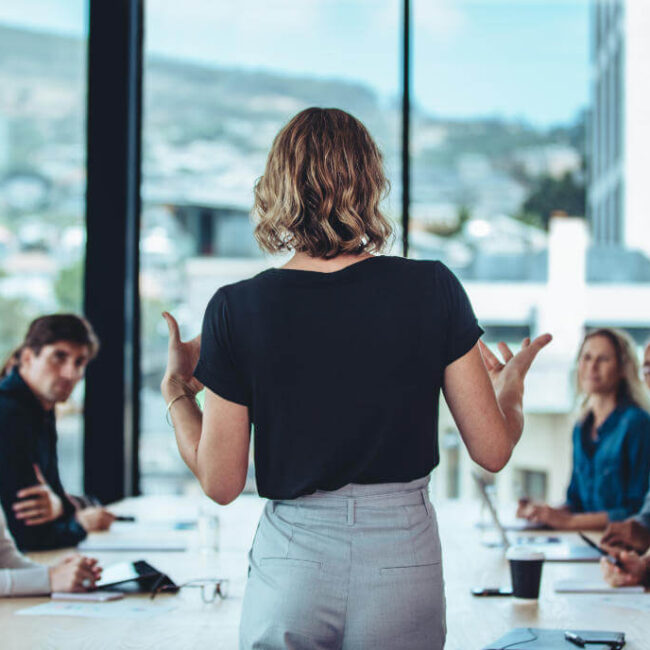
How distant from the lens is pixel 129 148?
4.61 metres

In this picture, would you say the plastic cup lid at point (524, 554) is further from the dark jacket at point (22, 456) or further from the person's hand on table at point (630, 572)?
the dark jacket at point (22, 456)

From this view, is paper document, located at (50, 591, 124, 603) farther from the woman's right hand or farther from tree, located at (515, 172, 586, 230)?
tree, located at (515, 172, 586, 230)

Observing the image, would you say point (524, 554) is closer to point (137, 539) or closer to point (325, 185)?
point (325, 185)

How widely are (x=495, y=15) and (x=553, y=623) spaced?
3.70 m

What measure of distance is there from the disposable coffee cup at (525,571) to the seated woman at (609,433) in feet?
3.70

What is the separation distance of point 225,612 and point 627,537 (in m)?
1.26

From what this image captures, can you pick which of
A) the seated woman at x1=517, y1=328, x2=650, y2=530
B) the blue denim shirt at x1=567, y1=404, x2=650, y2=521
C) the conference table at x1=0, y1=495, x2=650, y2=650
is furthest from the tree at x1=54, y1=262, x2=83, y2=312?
the blue denim shirt at x1=567, y1=404, x2=650, y2=521

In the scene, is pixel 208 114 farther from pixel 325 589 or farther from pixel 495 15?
pixel 325 589

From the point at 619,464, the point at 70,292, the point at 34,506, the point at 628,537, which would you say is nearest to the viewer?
the point at 628,537

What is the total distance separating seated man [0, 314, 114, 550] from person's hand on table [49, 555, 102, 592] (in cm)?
68

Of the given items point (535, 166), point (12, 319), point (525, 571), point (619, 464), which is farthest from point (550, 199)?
point (525, 571)

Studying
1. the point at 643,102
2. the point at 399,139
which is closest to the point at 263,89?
the point at 399,139

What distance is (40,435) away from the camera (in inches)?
124

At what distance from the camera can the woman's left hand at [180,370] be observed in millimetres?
1681
